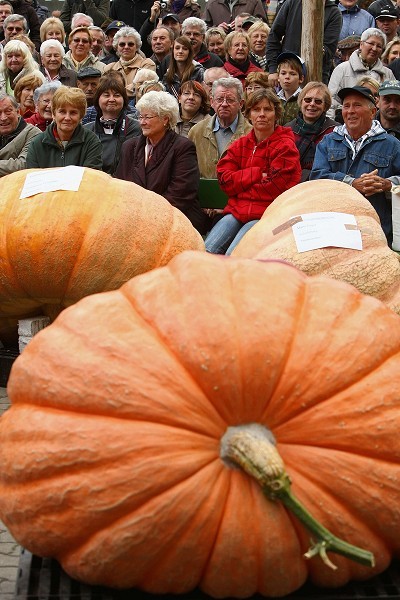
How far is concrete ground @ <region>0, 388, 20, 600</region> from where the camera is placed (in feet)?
10.8

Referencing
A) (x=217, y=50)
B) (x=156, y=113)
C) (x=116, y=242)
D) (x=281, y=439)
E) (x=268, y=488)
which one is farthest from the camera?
(x=217, y=50)

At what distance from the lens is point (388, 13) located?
1180cm

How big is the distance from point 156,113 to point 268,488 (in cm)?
508

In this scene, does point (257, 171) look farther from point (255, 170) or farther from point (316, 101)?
point (316, 101)

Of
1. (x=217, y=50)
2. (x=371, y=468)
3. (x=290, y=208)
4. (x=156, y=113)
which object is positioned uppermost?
(x=371, y=468)

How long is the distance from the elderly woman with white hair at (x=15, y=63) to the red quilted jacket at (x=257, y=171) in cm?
355

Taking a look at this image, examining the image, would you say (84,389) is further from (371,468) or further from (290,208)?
(290,208)

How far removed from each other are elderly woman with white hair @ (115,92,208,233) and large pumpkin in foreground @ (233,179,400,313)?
2.25 meters

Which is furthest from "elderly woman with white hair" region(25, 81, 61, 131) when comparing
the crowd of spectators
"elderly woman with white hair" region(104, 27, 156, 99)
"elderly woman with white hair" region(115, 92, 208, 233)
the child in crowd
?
the child in crowd

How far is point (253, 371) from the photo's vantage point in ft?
8.61

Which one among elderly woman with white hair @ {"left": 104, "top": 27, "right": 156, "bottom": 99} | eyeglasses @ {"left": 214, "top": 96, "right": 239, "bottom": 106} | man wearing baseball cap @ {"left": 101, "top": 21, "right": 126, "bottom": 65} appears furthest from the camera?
man wearing baseball cap @ {"left": 101, "top": 21, "right": 126, "bottom": 65}

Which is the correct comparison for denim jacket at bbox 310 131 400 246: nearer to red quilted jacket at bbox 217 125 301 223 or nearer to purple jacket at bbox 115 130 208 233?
red quilted jacket at bbox 217 125 301 223

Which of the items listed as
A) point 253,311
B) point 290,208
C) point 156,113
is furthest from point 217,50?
point 253,311

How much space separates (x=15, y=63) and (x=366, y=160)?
190 inches
